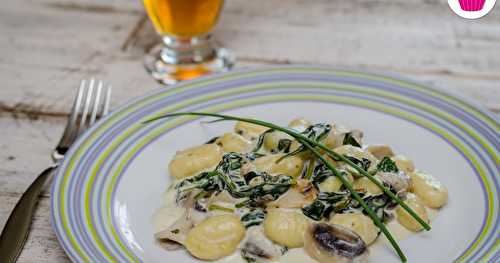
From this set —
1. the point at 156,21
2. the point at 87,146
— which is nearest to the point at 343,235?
the point at 87,146

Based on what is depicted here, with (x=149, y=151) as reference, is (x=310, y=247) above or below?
above

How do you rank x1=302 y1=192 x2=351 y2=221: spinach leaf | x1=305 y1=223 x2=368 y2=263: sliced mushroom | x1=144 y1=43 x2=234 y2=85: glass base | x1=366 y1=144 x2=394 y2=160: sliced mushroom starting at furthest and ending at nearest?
1. x1=144 y1=43 x2=234 y2=85: glass base
2. x1=366 y1=144 x2=394 y2=160: sliced mushroom
3. x1=302 y1=192 x2=351 y2=221: spinach leaf
4. x1=305 y1=223 x2=368 y2=263: sliced mushroom

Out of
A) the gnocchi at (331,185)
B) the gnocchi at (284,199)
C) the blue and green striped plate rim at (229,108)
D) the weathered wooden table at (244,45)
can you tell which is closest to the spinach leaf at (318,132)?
the gnocchi at (284,199)

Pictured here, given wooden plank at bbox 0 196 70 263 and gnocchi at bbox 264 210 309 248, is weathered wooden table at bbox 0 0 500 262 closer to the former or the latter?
wooden plank at bbox 0 196 70 263

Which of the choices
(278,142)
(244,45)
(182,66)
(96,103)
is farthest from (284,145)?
(244,45)

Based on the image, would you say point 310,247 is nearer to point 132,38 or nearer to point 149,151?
point 149,151

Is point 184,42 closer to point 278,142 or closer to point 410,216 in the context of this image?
point 278,142

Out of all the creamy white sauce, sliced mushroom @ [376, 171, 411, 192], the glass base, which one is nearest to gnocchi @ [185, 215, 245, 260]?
the creamy white sauce
